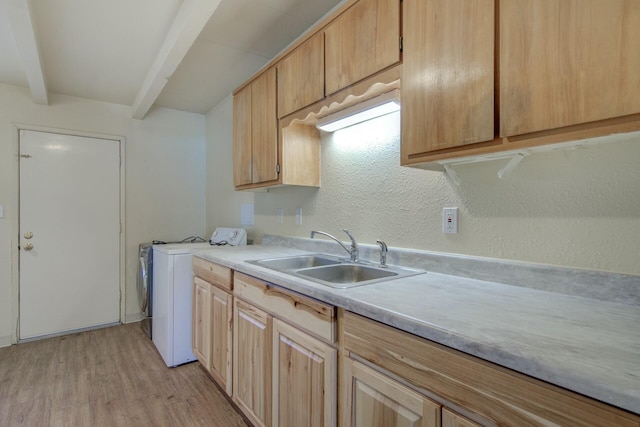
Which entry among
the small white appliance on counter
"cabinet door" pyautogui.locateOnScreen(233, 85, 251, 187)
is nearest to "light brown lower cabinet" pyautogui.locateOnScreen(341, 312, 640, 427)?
"cabinet door" pyautogui.locateOnScreen(233, 85, 251, 187)

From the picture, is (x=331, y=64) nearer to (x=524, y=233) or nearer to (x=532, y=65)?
(x=532, y=65)

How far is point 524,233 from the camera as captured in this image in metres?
1.21

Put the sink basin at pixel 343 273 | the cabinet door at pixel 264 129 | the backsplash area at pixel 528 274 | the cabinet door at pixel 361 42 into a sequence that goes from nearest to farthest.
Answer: the backsplash area at pixel 528 274 → the cabinet door at pixel 361 42 → the sink basin at pixel 343 273 → the cabinet door at pixel 264 129

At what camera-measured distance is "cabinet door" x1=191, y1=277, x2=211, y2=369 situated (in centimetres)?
219

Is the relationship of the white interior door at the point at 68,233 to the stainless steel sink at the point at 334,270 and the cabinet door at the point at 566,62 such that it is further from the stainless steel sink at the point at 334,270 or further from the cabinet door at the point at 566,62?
the cabinet door at the point at 566,62

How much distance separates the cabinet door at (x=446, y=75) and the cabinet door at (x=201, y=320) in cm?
169


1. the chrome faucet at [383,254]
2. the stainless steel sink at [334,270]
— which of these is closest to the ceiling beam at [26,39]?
the stainless steel sink at [334,270]

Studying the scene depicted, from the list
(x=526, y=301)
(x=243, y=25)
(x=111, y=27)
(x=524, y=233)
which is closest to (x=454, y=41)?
(x=524, y=233)

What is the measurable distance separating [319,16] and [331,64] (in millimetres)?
679

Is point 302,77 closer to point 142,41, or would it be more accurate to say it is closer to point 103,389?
point 142,41

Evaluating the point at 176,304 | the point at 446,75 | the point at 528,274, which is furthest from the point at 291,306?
the point at 176,304

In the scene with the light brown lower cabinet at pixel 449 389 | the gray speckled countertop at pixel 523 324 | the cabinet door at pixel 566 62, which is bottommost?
the light brown lower cabinet at pixel 449 389

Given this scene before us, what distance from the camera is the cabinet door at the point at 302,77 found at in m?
1.70

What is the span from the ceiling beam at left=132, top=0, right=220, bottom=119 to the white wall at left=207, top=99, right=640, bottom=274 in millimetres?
1010
